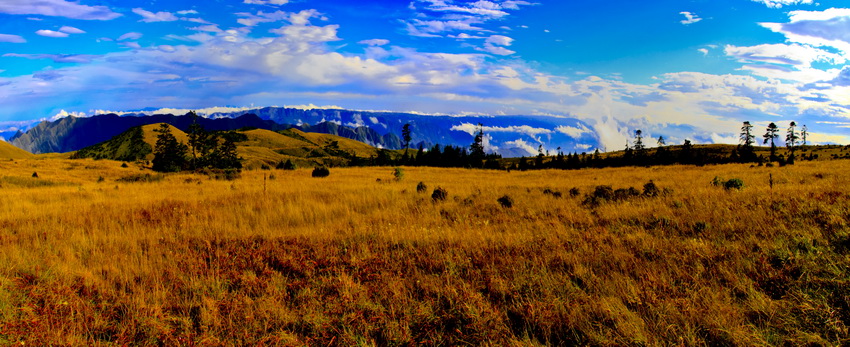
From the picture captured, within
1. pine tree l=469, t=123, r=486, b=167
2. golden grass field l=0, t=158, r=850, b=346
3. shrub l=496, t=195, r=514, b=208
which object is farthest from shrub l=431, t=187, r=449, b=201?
pine tree l=469, t=123, r=486, b=167

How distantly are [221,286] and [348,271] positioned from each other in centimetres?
164

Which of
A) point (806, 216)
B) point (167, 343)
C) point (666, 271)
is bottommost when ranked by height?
point (167, 343)

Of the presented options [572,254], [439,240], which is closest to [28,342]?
[439,240]

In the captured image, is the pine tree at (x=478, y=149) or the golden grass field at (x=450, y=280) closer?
the golden grass field at (x=450, y=280)

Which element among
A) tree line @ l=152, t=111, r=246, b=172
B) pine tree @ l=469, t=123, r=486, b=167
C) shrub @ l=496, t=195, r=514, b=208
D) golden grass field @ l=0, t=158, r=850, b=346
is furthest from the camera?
pine tree @ l=469, t=123, r=486, b=167

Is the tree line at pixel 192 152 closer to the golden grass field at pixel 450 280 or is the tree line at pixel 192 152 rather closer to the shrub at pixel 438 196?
the shrub at pixel 438 196

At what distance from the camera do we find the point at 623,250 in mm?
5230

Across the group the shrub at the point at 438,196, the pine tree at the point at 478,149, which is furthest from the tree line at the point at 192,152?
the pine tree at the point at 478,149

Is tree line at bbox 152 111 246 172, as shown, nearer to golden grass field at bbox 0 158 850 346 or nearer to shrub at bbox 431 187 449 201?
shrub at bbox 431 187 449 201

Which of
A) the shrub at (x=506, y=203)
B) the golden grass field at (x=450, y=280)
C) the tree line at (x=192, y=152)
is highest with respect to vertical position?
the tree line at (x=192, y=152)

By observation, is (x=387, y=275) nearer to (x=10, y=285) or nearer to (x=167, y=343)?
(x=167, y=343)

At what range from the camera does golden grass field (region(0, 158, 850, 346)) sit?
11.0 feet

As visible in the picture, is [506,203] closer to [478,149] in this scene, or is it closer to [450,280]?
[450,280]

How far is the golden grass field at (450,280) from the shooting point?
3.35m
